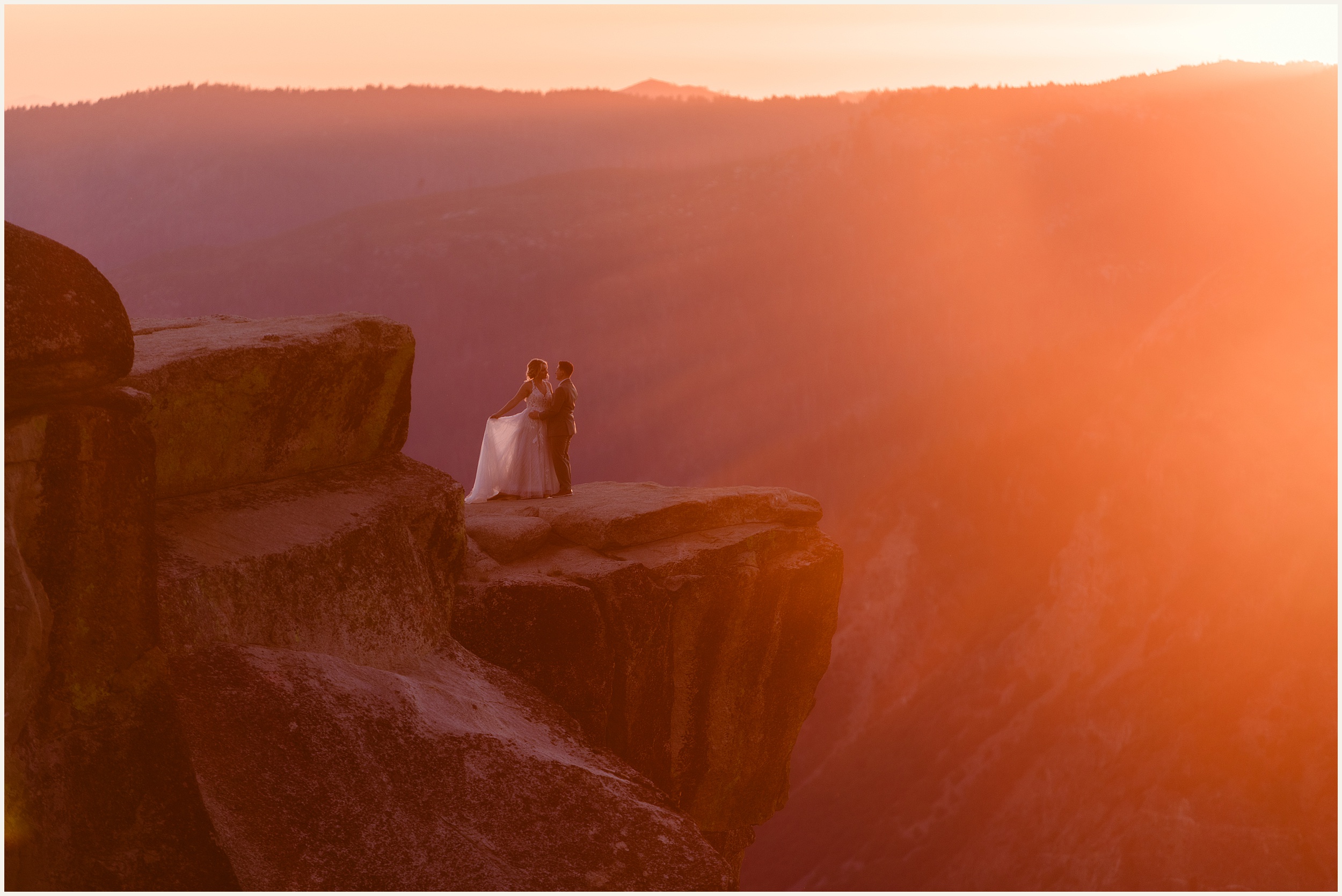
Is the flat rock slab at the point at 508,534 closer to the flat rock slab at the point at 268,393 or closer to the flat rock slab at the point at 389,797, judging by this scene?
the flat rock slab at the point at 268,393

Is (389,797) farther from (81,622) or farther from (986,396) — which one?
(986,396)

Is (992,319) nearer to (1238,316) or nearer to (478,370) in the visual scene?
(1238,316)

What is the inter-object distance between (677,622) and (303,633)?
562 cm

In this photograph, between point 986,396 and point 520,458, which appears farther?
point 986,396

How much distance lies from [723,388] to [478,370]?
17.9m

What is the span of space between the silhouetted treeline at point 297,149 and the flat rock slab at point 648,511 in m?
101

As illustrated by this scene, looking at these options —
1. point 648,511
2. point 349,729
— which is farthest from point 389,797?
point 648,511

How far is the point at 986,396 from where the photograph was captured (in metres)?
85.1

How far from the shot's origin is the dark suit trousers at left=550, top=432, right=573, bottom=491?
18078mm

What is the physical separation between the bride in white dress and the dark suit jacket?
0.10m

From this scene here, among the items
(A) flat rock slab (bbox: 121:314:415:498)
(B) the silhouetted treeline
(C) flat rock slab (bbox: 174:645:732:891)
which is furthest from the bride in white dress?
(B) the silhouetted treeline

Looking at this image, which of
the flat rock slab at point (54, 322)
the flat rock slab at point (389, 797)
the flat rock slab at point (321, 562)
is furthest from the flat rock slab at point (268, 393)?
the flat rock slab at point (389, 797)

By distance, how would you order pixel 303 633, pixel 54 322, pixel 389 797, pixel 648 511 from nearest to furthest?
pixel 54 322
pixel 389 797
pixel 303 633
pixel 648 511

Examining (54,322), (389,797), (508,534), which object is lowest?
(389,797)
